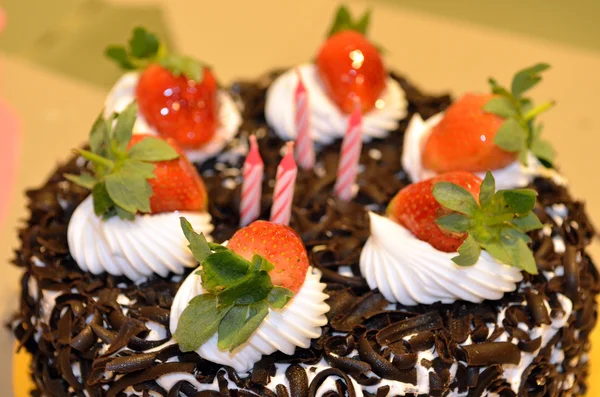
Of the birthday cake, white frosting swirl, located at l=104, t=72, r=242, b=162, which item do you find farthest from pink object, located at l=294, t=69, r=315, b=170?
white frosting swirl, located at l=104, t=72, r=242, b=162

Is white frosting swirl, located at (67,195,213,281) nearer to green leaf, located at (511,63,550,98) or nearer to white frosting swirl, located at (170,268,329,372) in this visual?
white frosting swirl, located at (170,268,329,372)

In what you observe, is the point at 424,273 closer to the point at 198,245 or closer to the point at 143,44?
the point at 198,245

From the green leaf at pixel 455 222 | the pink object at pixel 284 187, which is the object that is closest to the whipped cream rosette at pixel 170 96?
the pink object at pixel 284 187

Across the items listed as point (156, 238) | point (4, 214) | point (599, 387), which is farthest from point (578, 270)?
point (4, 214)

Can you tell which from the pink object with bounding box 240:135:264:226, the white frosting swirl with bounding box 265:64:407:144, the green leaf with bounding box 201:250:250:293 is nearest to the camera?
the green leaf with bounding box 201:250:250:293

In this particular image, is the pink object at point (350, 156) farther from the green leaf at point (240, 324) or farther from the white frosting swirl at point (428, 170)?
the green leaf at point (240, 324)

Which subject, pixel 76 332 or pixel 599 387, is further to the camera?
pixel 599 387

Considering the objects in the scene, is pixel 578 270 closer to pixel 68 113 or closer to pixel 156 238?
pixel 156 238

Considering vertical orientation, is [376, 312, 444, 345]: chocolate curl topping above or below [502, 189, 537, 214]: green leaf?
below
